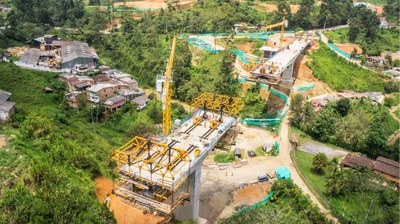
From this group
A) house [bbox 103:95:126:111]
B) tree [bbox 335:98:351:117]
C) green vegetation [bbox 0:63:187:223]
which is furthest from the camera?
house [bbox 103:95:126:111]

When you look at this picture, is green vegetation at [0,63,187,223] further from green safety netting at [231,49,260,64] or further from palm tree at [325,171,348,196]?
palm tree at [325,171,348,196]

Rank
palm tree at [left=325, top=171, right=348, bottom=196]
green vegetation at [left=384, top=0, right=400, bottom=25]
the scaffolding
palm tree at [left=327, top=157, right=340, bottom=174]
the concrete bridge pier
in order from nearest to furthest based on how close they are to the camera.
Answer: the scaffolding → palm tree at [left=325, top=171, right=348, bottom=196] → palm tree at [left=327, top=157, right=340, bottom=174] → the concrete bridge pier → green vegetation at [left=384, top=0, right=400, bottom=25]

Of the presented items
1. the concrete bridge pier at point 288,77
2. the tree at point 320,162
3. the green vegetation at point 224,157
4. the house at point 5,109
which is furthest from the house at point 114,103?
the tree at point 320,162

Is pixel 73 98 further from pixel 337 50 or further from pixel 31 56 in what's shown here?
pixel 337 50

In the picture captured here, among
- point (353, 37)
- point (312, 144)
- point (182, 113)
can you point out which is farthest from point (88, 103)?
point (353, 37)

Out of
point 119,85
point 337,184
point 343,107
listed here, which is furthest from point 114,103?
point 343,107

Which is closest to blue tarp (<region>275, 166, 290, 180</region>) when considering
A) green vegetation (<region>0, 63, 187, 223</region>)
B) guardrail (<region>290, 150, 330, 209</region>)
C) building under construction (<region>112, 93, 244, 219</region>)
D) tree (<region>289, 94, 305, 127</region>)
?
guardrail (<region>290, 150, 330, 209</region>)
